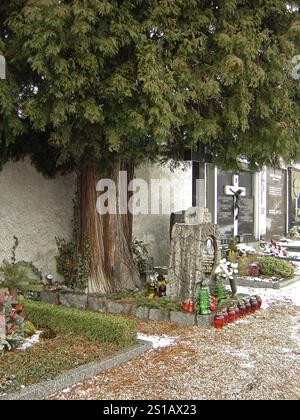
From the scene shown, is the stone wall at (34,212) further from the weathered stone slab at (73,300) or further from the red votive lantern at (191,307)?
the red votive lantern at (191,307)

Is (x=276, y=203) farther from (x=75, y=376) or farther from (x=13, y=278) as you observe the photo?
(x=75, y=376)

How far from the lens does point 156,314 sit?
647cm

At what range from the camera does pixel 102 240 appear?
7.77 meters

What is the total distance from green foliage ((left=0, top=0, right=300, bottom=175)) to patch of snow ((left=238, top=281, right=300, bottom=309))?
288cm

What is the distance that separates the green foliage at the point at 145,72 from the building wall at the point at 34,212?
161 cm

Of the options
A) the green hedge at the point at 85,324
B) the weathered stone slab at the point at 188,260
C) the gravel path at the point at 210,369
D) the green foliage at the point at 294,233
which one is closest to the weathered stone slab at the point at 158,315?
the gravel path at the point at 210,369

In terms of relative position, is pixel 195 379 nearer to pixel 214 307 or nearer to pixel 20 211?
pixel 214 307

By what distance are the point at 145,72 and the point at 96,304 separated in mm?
3734

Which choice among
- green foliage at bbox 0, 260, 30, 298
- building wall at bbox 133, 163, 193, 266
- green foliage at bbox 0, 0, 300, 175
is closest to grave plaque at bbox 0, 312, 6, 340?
green foliage at bbox 0, 260, 30, 298

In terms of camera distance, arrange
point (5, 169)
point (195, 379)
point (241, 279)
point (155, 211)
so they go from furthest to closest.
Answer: point (155, 211) < point (241, 279) < point (5, 169) < point (195, 379)

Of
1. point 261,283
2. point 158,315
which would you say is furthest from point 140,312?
point 261,283
